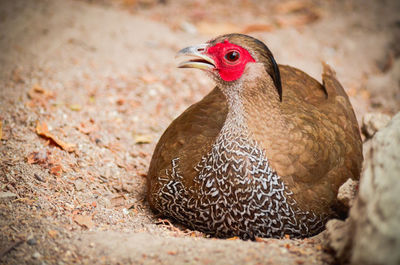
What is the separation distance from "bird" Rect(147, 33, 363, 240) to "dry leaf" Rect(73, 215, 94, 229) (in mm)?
657

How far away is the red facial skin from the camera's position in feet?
10.0

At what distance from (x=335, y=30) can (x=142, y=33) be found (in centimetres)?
339

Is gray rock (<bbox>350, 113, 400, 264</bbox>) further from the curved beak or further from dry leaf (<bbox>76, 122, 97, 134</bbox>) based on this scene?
dry leaf (<bbox>76, 122, 97, 134</bbox>)

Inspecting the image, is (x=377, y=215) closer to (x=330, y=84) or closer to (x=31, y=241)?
(x=31, y=241)

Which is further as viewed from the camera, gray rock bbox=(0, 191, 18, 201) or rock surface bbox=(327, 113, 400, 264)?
gray rock bbox=(0, 191, 18, 201)

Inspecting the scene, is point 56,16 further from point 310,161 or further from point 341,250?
point 341,250

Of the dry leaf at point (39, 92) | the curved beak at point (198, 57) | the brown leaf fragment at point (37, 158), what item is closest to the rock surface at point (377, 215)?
the curved beak at point (198, 57)

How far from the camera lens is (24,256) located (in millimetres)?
2613

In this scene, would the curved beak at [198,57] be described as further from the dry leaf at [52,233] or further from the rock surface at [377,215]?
the dry leaf at [52,233]

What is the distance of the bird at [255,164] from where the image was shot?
10.0ft

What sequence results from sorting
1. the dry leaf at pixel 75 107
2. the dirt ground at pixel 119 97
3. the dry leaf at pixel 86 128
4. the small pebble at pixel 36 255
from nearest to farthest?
1. the small pebble at pixel 36 255
2. the dirt ground at pixel 119 97
3. the dry leaf at pixel 86 128
4. the dry leaf at pixel 75 107

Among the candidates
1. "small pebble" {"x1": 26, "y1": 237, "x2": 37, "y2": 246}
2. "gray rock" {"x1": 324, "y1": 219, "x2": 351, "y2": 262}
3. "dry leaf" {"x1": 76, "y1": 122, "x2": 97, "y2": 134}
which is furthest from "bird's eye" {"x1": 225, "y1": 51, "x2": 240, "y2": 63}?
"dry leaf" {"x1": 76, "y1": 122, "x2": 97, "y2": 134}

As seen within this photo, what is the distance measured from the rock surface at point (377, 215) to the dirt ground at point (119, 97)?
0.66 ft

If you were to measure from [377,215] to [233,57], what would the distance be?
4.97 feet
